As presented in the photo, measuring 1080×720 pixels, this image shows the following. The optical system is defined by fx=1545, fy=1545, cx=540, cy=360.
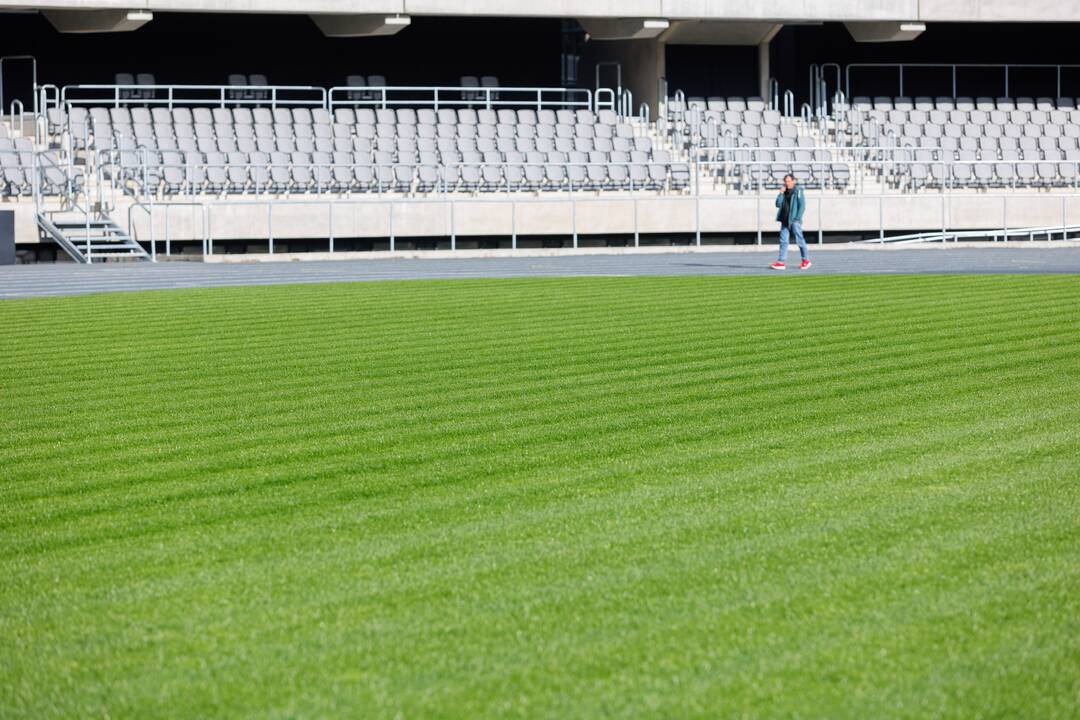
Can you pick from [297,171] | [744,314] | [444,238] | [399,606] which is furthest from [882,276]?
[399,606]

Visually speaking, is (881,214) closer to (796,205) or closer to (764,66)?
(764,66)

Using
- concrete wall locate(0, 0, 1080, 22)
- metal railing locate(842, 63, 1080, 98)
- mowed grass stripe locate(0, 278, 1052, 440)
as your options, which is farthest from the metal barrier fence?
mowed grass stripe locate(0, 278, 1052, 440)

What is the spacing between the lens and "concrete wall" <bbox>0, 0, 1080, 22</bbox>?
32.5m

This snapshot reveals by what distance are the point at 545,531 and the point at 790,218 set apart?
1815 centimetres

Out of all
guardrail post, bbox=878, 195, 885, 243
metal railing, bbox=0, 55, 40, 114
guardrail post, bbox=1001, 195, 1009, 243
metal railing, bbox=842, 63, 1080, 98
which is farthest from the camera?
metal railing, bbox=842, 63, 1080, 98

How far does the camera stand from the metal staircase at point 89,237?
86.8ft

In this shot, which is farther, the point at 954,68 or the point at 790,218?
the point at 954,68

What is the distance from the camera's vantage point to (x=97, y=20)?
32.4m

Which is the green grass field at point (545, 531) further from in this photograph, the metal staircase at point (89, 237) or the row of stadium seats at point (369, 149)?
the row of stadium seats at point (369, 149)

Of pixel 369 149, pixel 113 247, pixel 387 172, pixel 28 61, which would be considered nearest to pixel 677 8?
pixel 369 149

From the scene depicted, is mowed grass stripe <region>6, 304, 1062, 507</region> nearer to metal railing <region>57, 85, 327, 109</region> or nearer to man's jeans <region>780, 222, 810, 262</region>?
man's jeans <region>780, 222, 810, 262</region>

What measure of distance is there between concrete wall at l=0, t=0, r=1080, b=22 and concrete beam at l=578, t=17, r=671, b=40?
38 cm

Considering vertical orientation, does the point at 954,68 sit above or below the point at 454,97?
above

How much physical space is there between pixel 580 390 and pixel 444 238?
66.7 ft
